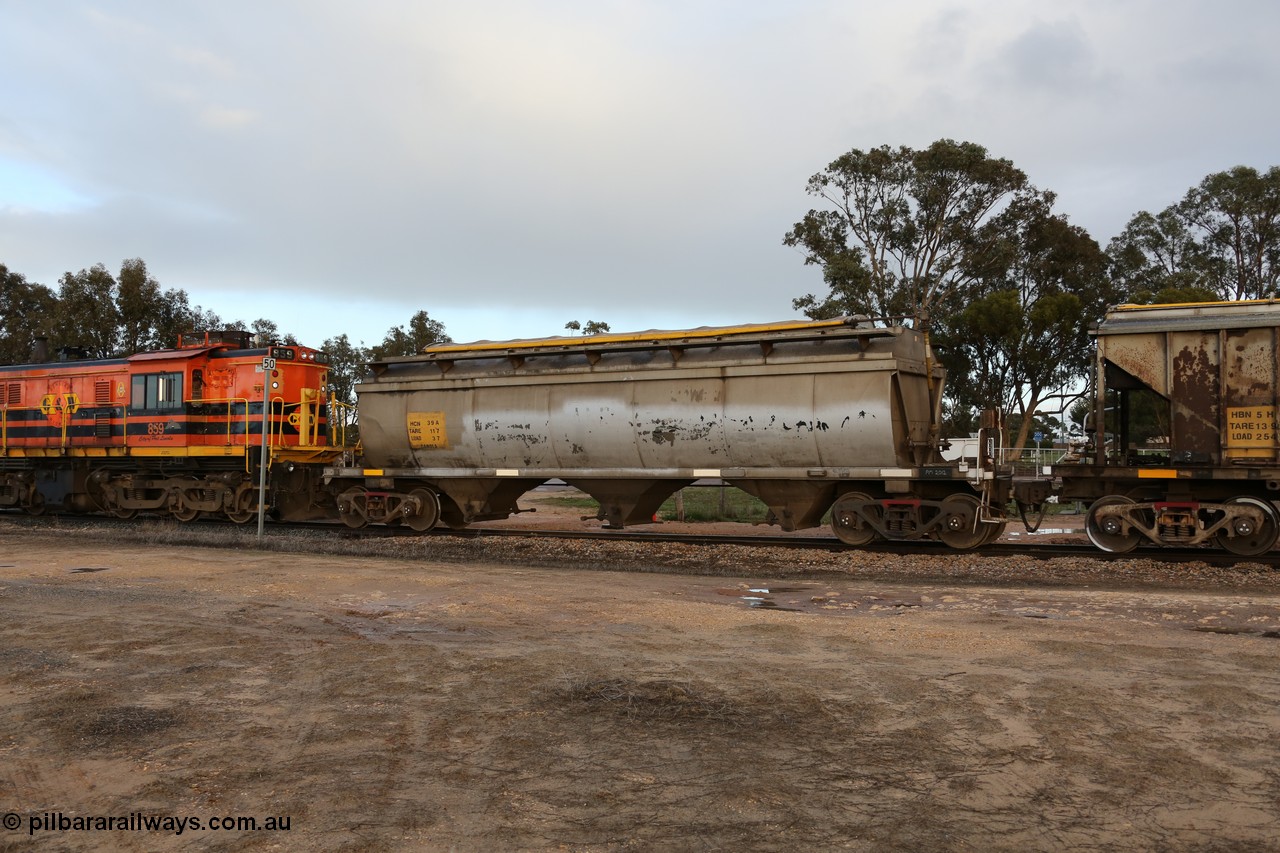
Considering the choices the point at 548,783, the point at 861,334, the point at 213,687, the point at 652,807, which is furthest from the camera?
the point at 861,334

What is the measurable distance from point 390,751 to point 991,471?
11.4 metres

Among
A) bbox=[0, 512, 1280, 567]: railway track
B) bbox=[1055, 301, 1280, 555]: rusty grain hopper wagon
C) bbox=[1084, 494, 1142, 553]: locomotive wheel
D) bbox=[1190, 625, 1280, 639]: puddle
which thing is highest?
bbox=[1055, 301, 1280, 555]: rusty grain hopper wagon

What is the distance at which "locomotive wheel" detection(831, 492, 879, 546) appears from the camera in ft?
51.0

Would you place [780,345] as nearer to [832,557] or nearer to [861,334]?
[861,334]

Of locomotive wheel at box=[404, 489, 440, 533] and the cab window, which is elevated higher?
the cab window

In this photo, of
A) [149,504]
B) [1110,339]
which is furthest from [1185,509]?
[149,504]

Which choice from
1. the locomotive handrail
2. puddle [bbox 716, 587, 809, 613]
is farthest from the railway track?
puddle [bbox 716, 587, 809, 613]

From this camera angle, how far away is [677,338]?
54.6 feet

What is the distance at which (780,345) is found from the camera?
619 inches

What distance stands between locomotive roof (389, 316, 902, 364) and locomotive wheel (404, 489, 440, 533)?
269 cm

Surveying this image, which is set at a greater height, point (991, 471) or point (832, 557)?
point (991, 471)

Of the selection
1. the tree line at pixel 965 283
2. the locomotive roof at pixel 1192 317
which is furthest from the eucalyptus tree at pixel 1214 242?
the locomotive roof at pixel 1192 317

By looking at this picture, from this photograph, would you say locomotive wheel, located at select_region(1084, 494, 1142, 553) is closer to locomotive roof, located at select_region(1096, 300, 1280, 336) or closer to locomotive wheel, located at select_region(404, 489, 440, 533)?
locomotive roof, located at select_region(1096, 300, 1280, 336)

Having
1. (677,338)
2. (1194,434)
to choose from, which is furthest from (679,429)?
(1194,434)
